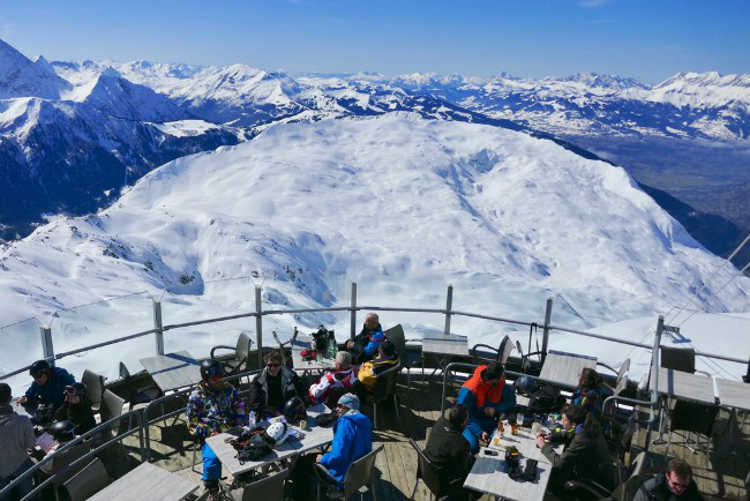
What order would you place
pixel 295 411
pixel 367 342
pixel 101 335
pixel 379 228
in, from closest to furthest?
pixel 295 411 < pixel 367 342 < pixel 101 335 < pixel 379 228

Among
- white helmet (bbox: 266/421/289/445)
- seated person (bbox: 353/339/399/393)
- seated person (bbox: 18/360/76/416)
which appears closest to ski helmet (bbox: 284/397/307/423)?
white helmet (bbox: 266/421/289/445)

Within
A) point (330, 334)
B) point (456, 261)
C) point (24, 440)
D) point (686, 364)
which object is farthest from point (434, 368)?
point (456, 261)

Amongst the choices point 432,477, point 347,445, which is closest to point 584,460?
point 432,477

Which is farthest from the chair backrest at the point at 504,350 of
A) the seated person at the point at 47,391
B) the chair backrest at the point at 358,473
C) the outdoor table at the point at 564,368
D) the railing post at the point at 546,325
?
the seated person at the point at 47,391

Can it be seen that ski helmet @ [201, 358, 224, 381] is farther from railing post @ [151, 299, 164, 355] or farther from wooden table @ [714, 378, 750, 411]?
wooden table @ [714, 378, 750, 411]

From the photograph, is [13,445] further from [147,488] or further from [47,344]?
[47,344]

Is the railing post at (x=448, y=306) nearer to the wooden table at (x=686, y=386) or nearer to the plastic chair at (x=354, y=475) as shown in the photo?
the wooden table at (x=686, y=386)
